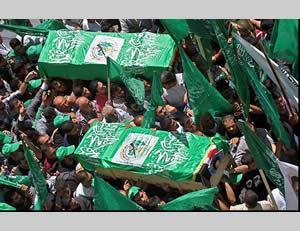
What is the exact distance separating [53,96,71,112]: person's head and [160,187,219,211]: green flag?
7.63 ft

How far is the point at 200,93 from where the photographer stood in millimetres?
13484

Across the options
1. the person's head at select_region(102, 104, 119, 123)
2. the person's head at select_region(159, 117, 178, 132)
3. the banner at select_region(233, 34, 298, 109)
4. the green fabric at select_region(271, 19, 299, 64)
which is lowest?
the person's head at select_region(102, 104, 119, 123)

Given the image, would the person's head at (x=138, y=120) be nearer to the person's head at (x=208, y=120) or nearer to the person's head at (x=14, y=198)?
the person's head at (x=208, y=120)

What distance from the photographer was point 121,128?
13.9 meters

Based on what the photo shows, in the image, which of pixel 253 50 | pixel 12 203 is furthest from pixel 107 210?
pixel 253 50

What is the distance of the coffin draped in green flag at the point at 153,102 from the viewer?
44.7ft

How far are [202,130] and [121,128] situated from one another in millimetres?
969

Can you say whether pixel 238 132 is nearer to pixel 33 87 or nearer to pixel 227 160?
pixel 227 160

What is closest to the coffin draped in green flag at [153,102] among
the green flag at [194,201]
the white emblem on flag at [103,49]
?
the white emblem on flag at [103,49]

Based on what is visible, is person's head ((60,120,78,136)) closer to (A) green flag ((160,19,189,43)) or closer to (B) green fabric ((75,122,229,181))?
(B) green fabric ((75,122,229,181))

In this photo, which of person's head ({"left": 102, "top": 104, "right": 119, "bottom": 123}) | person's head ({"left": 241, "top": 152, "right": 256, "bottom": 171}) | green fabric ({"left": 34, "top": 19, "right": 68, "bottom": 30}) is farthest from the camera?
green fabric ({"left": 34, "top": 19, "right": 68, "bottom": 30})

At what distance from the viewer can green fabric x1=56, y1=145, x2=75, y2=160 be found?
13859 mm

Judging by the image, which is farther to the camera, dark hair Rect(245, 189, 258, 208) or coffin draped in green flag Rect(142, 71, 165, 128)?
coffin draped in green flag Rect(142, 71, 165, 128)

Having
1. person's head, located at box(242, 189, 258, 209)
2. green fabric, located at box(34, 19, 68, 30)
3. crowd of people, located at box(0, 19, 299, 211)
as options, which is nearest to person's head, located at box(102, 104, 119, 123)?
crowd of people, located at box(0, 19, 299, 211)
